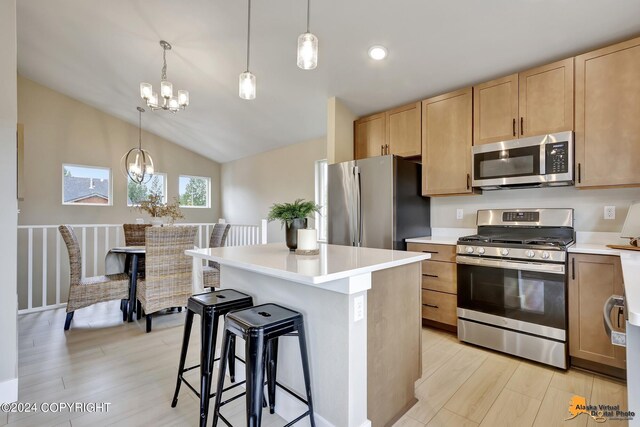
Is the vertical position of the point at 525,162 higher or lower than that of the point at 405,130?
lower

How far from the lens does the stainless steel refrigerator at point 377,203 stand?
10.0ft

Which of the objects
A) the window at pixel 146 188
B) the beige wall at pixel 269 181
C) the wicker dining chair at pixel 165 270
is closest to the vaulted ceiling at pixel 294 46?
the beige wall at pixel 269 181

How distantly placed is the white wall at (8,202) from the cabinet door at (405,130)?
124 inches

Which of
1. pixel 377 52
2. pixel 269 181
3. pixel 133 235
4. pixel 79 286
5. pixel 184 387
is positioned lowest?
pixel 184 387

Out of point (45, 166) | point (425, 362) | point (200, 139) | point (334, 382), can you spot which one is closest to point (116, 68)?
point (200, 139)

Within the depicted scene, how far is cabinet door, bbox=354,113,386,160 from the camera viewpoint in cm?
360

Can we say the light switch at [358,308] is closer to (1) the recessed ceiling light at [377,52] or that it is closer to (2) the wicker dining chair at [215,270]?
(1) the recessed ceiling light at [377,52]

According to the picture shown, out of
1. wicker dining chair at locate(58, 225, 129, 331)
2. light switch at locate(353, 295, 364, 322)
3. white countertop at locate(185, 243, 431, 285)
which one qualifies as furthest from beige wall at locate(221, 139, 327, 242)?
light switch at locate(353, 295, 364, 322)

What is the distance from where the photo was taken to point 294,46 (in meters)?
2.99

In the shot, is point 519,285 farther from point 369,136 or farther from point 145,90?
point 145,90

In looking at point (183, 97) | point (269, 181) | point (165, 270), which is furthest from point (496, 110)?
point (269, 181)

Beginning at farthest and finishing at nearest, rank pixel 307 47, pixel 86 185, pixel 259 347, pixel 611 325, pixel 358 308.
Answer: pixel 86 185
pixel 307 47
pixel 358 308
pixel 259 347
pixel 611 325

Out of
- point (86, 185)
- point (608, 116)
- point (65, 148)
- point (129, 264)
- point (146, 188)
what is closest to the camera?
point (608, 116)

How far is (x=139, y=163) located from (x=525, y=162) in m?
5.95
